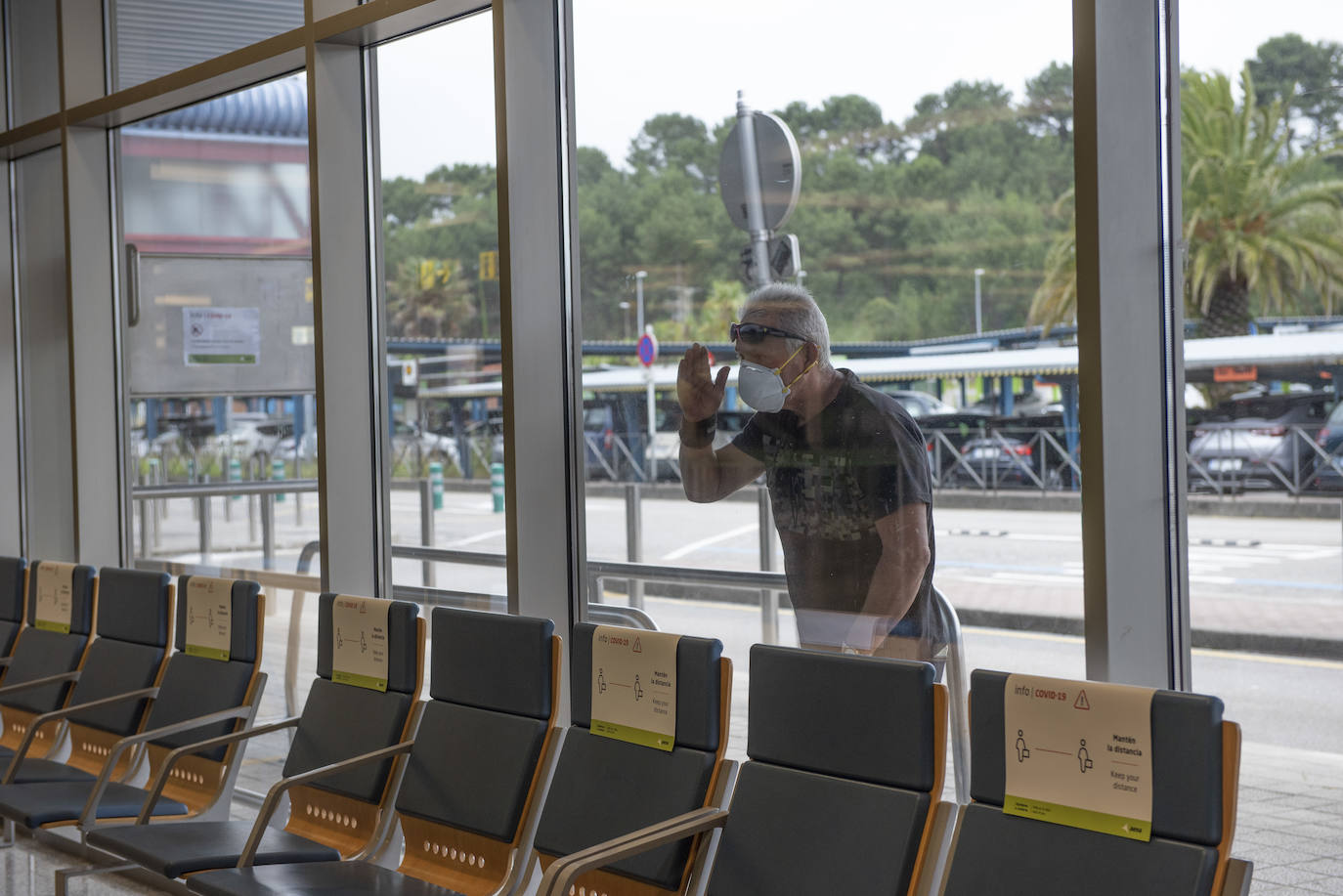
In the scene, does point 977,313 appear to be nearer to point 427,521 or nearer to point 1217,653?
point 1217,653

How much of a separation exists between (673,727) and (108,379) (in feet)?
13.6

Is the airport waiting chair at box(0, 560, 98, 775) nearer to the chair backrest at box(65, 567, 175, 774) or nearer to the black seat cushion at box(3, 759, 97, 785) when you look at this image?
the chair backrest at box(65, 567, 175, 774)

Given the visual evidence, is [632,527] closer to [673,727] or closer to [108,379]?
[673,727]

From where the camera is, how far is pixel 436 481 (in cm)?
437

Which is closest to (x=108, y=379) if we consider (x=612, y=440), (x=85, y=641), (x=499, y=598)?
(x=85, y=641)

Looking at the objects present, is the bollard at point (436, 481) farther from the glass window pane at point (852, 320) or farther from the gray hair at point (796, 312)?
the gray hair at point (796, 312)

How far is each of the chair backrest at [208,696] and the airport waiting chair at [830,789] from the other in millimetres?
1768

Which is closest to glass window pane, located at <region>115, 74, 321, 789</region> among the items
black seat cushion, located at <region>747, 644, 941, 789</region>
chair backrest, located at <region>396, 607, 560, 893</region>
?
chair backrest, located at <region>396, 607, 560, 893</region>

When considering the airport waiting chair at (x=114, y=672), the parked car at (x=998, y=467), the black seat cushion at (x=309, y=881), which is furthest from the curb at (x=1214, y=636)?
the airport waiting chair at (x=114, y=672)

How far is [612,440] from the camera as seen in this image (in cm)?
376

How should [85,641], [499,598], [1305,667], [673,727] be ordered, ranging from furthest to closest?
[85,641] → [499,598] → [673,727] → [1305,667]

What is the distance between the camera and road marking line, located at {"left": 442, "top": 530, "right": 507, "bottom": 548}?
4.12 metres

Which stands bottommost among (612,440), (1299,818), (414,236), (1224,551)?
(1299,818)

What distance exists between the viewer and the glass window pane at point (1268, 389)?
2.43 meters
